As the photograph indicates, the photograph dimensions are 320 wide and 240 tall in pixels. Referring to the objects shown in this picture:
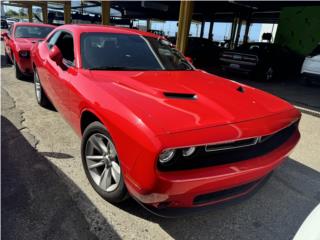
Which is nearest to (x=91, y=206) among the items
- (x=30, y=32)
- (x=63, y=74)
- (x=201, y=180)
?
(x=201, y=180)

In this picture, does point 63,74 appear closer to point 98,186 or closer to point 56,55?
point 56,55

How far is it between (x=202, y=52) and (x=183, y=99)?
1302 cm

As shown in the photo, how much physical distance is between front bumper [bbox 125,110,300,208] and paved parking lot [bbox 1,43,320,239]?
0.17 metres

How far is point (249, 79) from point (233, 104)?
945cm

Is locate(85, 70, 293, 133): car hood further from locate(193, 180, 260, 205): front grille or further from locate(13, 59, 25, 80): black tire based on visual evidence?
locate(13, 59, 25, 80): black tire

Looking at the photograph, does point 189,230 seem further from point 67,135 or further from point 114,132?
point 67,135

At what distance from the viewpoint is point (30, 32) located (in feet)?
26.6

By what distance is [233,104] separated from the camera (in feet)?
8.23

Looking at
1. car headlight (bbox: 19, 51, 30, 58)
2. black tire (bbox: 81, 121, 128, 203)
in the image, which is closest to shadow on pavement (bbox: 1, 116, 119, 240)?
black tire (bbox: 81, 121, 128, 203)

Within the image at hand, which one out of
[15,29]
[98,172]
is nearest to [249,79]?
[15,29]

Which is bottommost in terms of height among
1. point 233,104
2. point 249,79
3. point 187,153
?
point 249,79

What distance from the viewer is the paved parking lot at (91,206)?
7.60ft

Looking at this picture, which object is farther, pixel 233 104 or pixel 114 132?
pixel 233 104

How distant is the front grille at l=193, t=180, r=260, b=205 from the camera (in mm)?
2121
